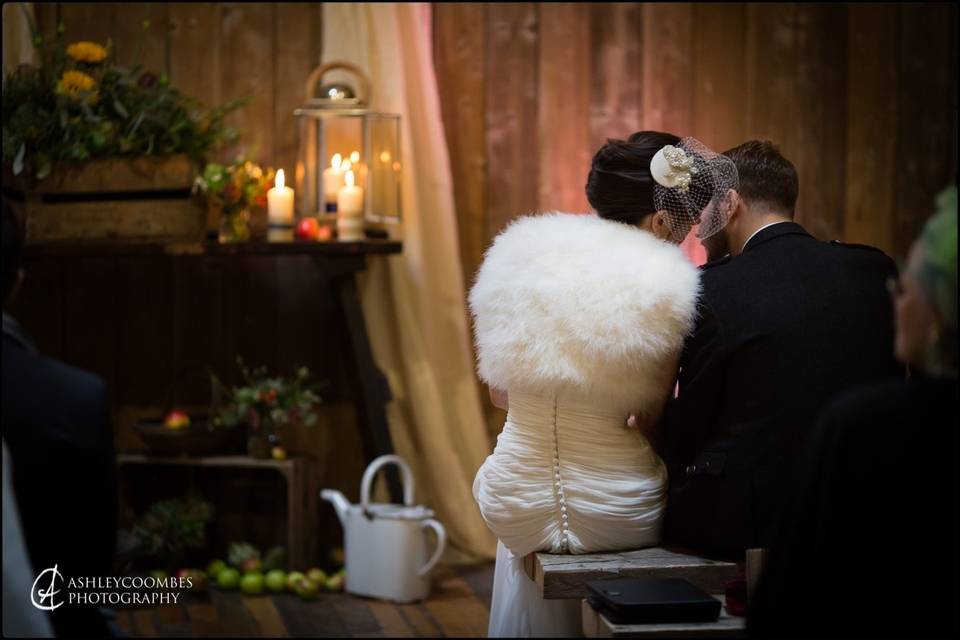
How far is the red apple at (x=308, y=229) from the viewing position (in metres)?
3.39

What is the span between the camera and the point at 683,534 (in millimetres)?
1948

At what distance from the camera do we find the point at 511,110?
3783 millimetres

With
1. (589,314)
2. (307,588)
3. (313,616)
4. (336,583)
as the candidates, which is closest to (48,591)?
(589,314)

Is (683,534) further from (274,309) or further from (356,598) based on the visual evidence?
(274,309)

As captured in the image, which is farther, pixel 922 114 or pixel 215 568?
pixel 922 114

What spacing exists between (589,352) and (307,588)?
1.68m

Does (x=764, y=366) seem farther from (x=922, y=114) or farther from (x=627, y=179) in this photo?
(x=922, y=114)

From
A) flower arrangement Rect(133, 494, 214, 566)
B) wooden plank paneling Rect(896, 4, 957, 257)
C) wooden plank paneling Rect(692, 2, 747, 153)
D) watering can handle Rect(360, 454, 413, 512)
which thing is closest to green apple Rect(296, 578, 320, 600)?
watering can handle Rect(360, 454, 413, 512)

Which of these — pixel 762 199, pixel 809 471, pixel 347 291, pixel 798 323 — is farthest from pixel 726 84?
pixel 809 471

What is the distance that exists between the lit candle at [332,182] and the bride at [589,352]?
1.48m

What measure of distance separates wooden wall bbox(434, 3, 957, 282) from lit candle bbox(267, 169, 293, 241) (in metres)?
0.68

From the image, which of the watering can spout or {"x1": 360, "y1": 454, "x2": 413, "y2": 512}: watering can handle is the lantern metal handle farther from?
the watering can spout

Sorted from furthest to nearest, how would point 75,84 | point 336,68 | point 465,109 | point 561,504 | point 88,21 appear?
point 465,109 → point 88,21 → point 336,68 → point 75,84 → point 561,504

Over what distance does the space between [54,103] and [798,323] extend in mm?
2343
